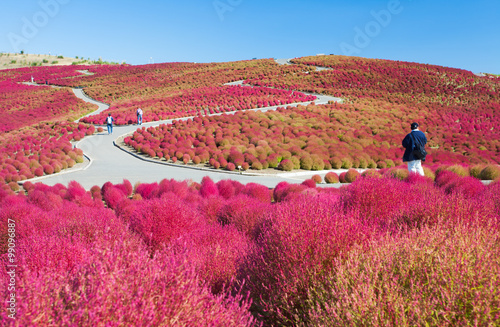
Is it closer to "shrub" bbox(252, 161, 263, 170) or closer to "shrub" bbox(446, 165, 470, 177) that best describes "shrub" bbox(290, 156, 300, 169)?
"shrub" bbox(252, 161, 263, 170)

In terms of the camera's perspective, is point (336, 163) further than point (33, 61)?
No

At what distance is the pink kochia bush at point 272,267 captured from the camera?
2.20 m

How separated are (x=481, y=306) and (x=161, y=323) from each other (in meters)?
2.01

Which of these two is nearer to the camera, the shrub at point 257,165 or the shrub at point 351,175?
the shrub at point 351,175

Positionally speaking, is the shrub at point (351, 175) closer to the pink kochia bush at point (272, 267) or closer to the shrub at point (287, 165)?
the shrub at point (287, 165)

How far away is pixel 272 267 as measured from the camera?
3.80 meters

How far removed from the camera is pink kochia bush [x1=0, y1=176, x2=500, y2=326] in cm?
220

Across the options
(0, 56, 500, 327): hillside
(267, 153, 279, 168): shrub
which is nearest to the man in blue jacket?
(0, 56, 500, 327): hillside

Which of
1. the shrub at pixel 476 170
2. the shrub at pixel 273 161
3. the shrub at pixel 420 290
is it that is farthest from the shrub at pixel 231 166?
the shrub at pixel 420 290

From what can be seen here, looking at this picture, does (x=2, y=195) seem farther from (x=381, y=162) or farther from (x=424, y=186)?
(x=381, y=162)

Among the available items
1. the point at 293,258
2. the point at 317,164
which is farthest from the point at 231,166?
the point at 293,258

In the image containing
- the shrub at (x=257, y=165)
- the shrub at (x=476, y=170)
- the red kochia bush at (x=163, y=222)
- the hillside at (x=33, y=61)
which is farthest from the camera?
the hillside at (x=33, y=61)

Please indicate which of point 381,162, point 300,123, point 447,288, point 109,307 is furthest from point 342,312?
point 300,123
